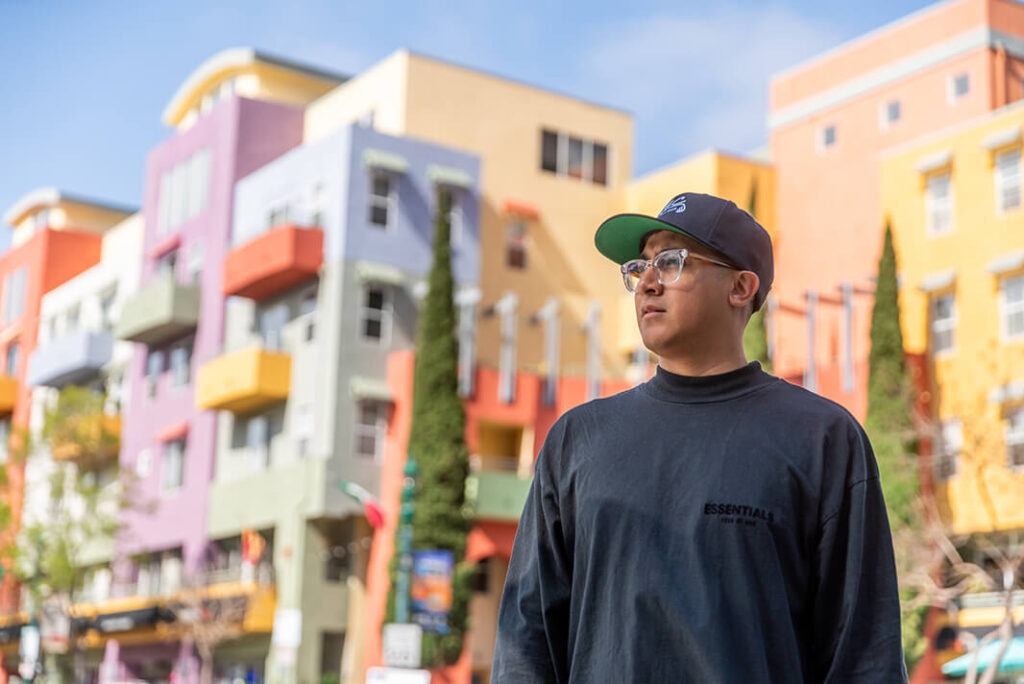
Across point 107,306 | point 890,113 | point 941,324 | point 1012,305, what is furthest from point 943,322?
point 107,306

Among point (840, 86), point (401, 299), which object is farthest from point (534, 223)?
point (840, 86)

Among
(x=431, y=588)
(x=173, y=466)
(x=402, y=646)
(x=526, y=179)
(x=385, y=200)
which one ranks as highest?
(x=526, y=179)

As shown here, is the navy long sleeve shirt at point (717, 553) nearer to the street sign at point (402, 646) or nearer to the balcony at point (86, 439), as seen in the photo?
the street sign at point (402, 646)

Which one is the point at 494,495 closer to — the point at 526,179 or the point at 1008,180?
the point at 526,179

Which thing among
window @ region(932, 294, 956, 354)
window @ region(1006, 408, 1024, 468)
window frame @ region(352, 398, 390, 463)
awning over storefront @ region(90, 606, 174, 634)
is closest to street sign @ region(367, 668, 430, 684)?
window @ region(1006, 408, 1024, 468)

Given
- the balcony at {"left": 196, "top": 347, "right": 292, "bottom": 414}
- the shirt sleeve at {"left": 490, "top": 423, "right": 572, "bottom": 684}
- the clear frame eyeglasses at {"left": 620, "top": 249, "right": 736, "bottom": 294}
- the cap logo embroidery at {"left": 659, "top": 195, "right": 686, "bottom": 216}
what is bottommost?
the shirt sleeve at {"left": 490, "top": 423, "right": 572, "bottom": 684}

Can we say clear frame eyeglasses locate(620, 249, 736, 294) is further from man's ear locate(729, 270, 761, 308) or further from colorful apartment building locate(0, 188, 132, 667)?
colorful apartment building locate(0, 188, 132, 667)

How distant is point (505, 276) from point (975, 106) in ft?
45.2

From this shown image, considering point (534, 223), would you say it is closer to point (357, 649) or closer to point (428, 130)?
point (428, 130)

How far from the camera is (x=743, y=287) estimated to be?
3865 mm

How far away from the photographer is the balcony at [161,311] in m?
48.7

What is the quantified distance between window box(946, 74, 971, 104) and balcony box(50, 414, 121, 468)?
27.0 meters

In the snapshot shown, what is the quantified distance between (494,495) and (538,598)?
3657cm

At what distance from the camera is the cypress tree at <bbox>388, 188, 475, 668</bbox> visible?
1513 inches
